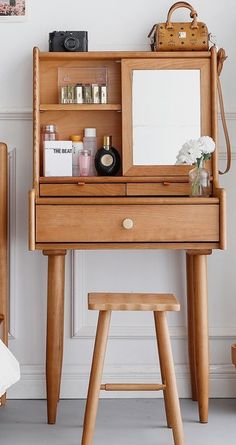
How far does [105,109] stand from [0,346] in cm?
125

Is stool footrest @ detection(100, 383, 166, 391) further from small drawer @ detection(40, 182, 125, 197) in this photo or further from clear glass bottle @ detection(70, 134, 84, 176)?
clear glass bottle @ detection(70, 134, 84, 176)

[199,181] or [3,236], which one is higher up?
[199,181]

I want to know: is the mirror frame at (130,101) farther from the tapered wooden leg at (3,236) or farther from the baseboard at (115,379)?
the baseboard at (115,379)

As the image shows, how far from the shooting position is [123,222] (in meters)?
2.71

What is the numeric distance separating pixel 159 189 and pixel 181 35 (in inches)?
25.2

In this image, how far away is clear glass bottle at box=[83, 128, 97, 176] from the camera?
308cm

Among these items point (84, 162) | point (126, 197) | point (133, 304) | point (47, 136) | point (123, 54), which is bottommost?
point (133, 304)

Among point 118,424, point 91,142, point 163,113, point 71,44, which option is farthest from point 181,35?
point 118,424

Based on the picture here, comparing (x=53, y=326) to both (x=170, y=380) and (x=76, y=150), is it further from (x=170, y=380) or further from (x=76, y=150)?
(x=76, y=150)

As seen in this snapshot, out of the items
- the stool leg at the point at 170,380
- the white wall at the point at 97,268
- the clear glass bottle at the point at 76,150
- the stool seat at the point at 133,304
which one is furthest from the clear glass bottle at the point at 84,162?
the stool leg at the point at 170,380

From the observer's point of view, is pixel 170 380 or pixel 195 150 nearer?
pixel 170 380

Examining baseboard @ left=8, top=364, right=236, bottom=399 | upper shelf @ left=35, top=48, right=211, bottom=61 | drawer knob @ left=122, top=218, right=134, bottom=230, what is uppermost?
upper shelf @ left=35, top=48, right=211, bottom=61

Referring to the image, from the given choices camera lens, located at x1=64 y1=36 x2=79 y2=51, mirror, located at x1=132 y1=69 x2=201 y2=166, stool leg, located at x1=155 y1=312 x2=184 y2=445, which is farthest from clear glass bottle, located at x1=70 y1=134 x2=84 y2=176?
stool leg, located at x1=155 y1=312 x2=184 y2=445

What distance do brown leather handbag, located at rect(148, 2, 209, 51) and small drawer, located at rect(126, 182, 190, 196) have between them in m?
0.56
